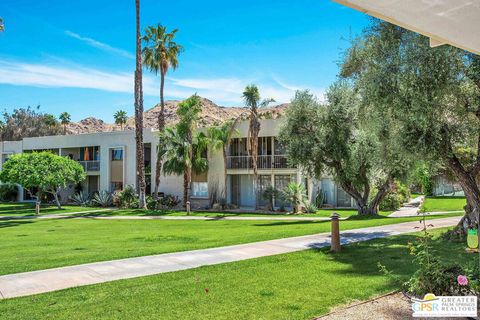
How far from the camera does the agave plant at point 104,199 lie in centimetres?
3584

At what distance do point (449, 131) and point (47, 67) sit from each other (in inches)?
955

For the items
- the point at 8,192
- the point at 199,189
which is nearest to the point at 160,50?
the point at 199,189

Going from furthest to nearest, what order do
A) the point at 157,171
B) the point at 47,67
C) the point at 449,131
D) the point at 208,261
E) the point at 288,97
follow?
the point at 157,171 → the point at 47,67 → the point at 288,97 → the point at 449,131 → the point at 208,261

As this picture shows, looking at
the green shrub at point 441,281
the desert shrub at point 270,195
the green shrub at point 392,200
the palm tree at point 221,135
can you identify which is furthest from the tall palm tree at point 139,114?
the green shrub at point 441,281

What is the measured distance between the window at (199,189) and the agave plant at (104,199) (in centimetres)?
751

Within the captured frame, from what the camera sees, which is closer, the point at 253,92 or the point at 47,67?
the point at 47,67

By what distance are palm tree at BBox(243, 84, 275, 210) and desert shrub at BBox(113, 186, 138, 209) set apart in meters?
9.97

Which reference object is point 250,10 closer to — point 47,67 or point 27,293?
point 27,293

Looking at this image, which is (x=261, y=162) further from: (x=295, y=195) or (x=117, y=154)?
(x=117, y=154)

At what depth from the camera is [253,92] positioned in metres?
28.5

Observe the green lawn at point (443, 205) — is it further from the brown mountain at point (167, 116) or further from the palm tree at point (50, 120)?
the palm tree at point (50, 120)

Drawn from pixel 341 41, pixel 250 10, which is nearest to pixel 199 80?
pixel 250 10

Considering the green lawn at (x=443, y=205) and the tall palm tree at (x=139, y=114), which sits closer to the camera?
the green lawn at (x=443, y=205)

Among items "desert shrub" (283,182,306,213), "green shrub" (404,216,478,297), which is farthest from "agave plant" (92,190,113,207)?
"green shrub" (404,216,478,297)
